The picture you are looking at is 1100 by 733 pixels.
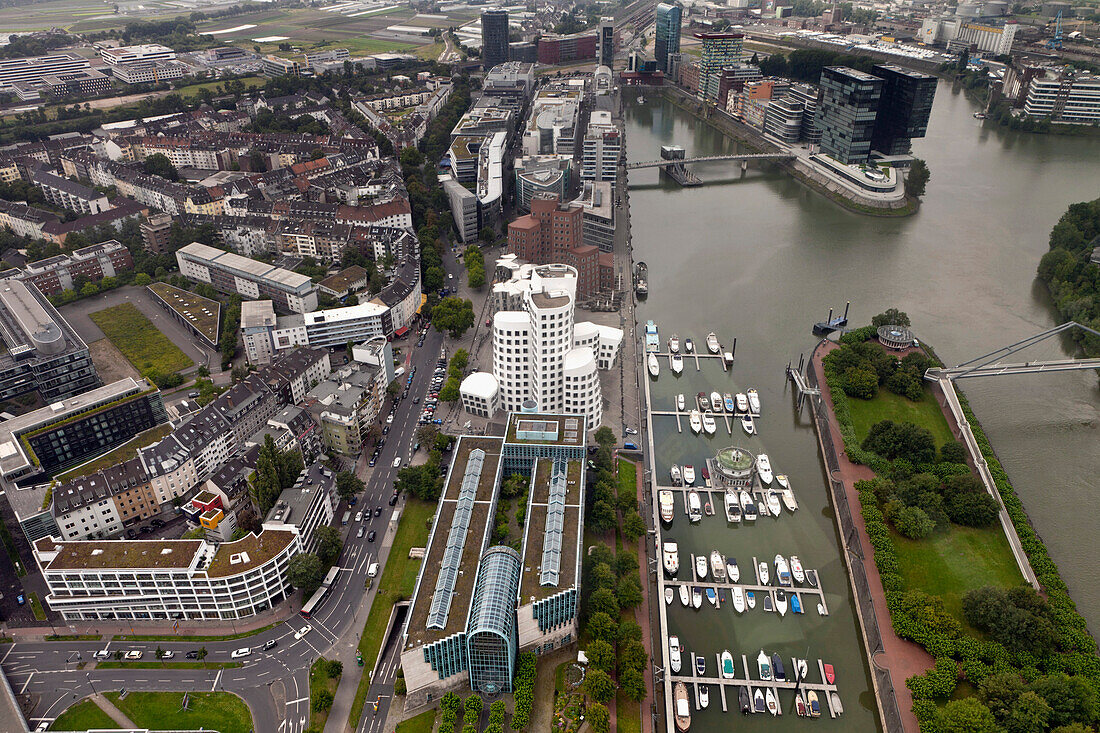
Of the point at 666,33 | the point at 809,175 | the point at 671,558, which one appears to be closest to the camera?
the point at 671,558

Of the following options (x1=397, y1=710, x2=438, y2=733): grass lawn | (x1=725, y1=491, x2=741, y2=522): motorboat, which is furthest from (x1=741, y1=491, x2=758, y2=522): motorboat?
(x1=397, y1=710, x2=438, y2=733): grass lawn

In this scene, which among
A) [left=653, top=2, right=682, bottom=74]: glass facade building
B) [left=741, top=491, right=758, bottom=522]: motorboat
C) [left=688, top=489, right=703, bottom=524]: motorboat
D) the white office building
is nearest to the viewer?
[left=688, top=489, right=703, bottom=524]: motorboat

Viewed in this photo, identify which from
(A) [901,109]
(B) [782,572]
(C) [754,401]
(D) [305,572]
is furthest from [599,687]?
(A) [901,109]

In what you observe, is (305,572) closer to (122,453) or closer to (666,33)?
(122,453)

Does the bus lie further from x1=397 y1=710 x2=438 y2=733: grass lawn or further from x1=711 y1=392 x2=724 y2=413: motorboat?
x1=711 y1=392 x2=724 y2=413: motorboat

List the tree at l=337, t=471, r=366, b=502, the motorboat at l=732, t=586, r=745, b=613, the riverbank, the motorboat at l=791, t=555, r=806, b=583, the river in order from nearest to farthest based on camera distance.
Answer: the motorboat at l=732, t=586, r=745, b=613
the river
the motorboat at l=791, t=555, r=806, b=583
the tree at l=337, t=471, r=366, b=502
the riverbank
